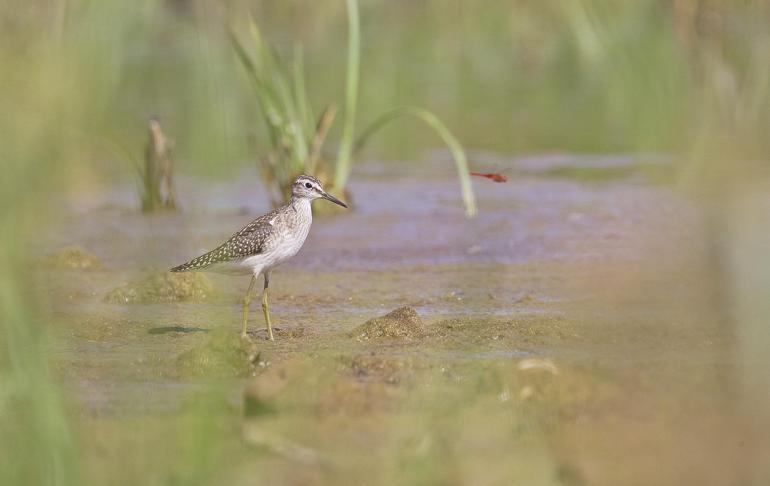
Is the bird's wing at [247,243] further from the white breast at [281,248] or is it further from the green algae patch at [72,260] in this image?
the green algae patch at [72,260]

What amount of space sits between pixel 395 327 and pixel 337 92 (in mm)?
8642

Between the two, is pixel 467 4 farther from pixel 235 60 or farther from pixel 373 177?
pixel 373 177

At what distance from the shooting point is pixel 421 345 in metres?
6.29

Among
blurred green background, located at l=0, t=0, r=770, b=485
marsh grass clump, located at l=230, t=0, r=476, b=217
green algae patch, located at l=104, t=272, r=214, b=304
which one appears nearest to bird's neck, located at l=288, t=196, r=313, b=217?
blurred green background, located at l=0, t=0, r=770, b=485

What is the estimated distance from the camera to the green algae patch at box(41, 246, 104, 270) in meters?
8.62

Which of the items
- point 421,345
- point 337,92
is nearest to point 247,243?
point 421,345

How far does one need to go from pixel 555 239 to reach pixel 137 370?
376 cm

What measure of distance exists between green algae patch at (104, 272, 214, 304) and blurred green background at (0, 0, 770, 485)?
0.43 meters

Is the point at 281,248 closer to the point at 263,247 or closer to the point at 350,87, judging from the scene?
the point at 263,247

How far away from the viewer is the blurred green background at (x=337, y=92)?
405 centimetres

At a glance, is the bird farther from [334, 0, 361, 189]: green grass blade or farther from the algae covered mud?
[334, 0, 361, 189]: green grass blade

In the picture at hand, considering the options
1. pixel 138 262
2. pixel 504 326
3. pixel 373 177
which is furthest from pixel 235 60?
pixel 504 326

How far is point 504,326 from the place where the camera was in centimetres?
664

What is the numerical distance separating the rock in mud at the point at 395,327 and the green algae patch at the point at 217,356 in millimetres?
699
